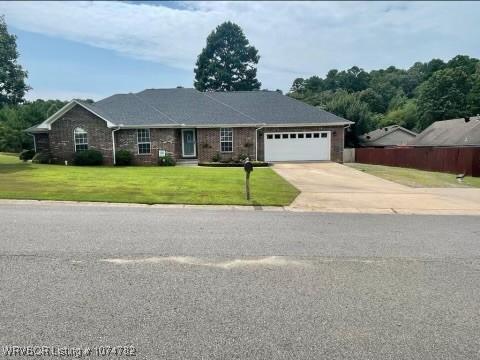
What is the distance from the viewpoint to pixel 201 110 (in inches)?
1065

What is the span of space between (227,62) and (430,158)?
46.0 meters

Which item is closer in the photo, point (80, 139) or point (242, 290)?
point (242, 290)

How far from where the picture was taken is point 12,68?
2575 cm

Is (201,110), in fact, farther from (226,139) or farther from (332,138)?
(332,138)

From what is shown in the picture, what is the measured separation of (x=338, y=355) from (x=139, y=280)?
2493 mm

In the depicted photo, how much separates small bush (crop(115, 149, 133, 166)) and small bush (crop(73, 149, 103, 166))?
3.54ft

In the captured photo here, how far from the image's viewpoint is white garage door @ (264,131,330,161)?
26297mm

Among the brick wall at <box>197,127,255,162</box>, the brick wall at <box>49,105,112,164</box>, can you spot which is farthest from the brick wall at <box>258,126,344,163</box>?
the brick wall at <box>49,105,112,164</box>

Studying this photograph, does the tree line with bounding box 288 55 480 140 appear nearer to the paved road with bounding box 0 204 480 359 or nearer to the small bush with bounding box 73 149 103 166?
the small bush with bounding box 73 149 103 166

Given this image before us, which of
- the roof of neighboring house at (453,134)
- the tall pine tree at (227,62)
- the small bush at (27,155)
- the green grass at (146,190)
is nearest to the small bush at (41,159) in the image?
the small bush at (27,155)

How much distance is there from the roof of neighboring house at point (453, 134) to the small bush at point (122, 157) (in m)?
27.3

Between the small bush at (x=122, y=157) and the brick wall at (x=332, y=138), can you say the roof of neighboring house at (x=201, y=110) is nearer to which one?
the brick wall at (x=332, y=138)

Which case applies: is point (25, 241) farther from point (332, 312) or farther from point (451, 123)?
point (451, 123)

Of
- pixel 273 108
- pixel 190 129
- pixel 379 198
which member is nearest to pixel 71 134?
pixel 190 129
